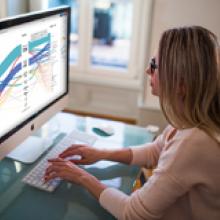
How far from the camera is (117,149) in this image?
1.37m

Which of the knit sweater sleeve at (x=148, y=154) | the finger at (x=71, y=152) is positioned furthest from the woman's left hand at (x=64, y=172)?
the knit sweater sleeve at (x=148, y=154)

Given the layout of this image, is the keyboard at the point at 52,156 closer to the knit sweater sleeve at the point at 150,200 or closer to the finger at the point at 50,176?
the finger at the point at 50,176

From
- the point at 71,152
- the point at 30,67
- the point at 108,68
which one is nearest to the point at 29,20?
the point at 30,67

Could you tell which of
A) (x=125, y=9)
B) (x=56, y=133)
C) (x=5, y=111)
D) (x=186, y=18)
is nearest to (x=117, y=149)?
(x=56, y=133)

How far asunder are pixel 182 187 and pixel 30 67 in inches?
24.5

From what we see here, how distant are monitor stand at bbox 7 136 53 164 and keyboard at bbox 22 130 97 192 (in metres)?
0.04

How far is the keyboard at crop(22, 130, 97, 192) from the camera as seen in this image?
1167 mm

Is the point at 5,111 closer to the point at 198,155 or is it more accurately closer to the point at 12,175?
the point at 12,175

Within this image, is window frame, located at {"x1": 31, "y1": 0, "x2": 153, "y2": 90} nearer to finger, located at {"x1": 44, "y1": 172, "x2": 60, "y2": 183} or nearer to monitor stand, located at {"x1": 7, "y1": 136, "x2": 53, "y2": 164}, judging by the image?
monitor stand, located at {"x1": 7, "y1": 136, "x2": 53, "y2": 164}

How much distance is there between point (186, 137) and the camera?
3.18 ft

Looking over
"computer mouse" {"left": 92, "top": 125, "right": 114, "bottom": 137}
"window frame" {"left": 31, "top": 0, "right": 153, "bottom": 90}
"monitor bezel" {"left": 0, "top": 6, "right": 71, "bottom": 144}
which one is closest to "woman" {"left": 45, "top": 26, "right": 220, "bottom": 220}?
"monitor bezel" {"left": 0, "top": 6, "right": 71, "bottom": 144}

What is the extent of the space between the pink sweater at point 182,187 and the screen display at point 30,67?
1.37 ft

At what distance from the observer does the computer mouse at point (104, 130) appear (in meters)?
1.58

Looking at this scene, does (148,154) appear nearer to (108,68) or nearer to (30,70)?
(30,70)
